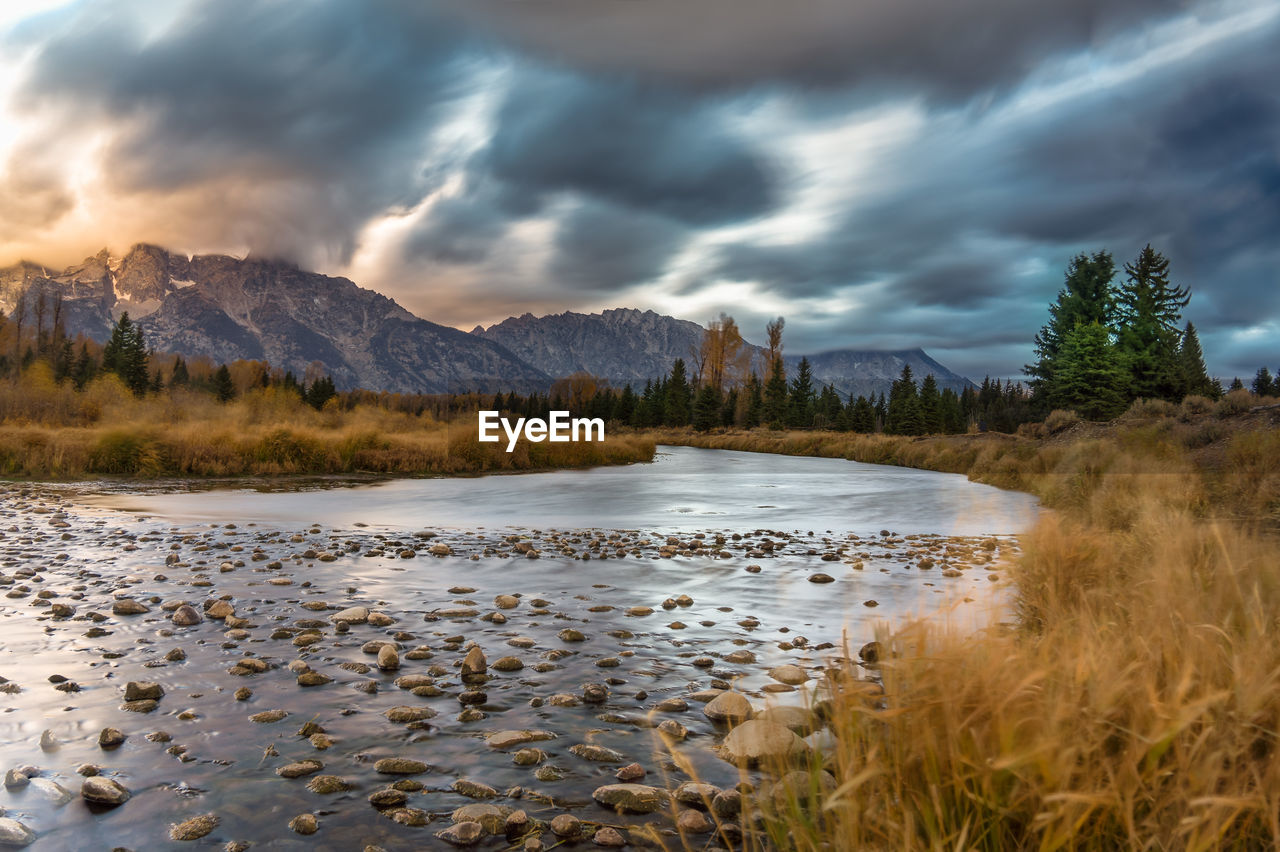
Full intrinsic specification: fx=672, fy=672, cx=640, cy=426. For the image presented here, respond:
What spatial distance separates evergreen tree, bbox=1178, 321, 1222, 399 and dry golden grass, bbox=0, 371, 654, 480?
3396cm

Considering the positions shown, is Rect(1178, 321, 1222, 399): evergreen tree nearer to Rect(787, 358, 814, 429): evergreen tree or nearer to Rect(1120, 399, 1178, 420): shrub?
Rect(1120, 399, 1178, 420): shrub

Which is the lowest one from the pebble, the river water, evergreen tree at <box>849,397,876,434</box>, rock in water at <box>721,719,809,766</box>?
the river water

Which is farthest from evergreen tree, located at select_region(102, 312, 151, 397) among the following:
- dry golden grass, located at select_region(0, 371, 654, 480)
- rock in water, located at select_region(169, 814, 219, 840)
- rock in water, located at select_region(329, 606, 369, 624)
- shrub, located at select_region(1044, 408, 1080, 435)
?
rock in water, located at select_region(169, 814, 219, 840)

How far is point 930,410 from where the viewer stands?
77.7m

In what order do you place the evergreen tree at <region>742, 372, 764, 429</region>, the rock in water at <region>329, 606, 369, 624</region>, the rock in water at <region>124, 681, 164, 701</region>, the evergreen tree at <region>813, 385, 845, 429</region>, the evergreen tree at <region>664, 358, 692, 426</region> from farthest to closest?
the evergreen tree at <region>664, 358, 692, 426</region> < the evergreen tree at <region>742, 372, 764, 429</region> < the evergreen tree at <region>813, 385, 845, 429</region> < the rock in water at <region>329, 606, 369, 624</region> < the rock in water at <region>124, 681, 164, 701</region>

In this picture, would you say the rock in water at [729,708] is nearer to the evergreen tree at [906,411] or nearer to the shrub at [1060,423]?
the shrub at [1060,423]

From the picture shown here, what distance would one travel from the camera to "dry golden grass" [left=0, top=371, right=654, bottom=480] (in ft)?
69.7

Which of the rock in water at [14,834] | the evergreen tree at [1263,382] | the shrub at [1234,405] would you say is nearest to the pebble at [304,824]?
the rock in water at [14,834]

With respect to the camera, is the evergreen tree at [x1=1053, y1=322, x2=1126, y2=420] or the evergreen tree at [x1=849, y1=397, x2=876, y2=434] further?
the evergreen tree at [x1=849, y1=397, x2=876, y2=434]

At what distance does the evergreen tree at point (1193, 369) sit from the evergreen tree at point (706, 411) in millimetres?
46631

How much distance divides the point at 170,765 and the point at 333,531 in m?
8.96

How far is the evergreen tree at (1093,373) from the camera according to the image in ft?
133

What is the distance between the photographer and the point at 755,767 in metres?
3.50

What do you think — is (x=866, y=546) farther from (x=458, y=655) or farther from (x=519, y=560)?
(x=458, y=655)
